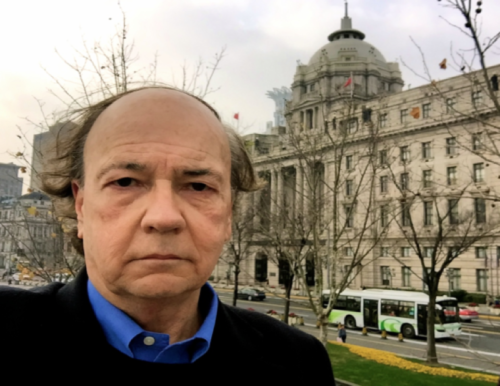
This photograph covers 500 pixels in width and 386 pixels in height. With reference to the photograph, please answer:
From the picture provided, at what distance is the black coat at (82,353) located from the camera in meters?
1.36

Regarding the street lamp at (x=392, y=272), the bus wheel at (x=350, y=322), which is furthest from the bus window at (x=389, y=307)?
the street lamp at (x=392, y=272)

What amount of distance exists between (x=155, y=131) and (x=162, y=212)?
12.9 inches

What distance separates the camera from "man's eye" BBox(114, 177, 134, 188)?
4.81 feet

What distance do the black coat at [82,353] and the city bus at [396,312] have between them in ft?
73.6

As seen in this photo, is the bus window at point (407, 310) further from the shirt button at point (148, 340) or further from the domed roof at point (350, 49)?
the domed roof at point (350, 49)

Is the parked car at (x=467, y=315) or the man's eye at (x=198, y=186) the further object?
the parked car at (x=467, y=315)

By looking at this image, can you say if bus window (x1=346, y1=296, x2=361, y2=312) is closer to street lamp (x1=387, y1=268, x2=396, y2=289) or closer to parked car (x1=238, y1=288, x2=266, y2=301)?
parked car (x1=238, y1=288, x2=266, y2=301)

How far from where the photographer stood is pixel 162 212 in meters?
1.38

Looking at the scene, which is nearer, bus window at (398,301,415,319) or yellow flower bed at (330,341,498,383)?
yellow flower bed at (330,341,498,383)

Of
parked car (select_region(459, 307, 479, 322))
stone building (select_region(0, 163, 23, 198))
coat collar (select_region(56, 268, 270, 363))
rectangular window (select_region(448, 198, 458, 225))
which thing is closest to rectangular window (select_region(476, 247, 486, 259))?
rectangular window (select_region(448, 198, 458, 225))

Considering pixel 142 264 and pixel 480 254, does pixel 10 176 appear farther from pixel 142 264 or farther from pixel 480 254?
pixel 480 254

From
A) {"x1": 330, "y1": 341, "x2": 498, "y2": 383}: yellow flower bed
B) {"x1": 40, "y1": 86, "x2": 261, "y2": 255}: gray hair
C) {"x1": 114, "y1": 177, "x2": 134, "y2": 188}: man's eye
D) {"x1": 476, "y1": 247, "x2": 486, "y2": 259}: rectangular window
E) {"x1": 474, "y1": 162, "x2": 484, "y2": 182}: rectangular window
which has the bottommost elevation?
{"x1": 330, "y1": 341, "x2": 498, "y2": 383}: yellow flower bed

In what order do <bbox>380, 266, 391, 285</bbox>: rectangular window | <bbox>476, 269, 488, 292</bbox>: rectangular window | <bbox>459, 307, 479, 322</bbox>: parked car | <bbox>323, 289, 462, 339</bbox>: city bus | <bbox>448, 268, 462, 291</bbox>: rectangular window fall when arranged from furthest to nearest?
<bbox>380, 266, 391, 285</bbox>: rectangular window < <bbox>448, 268, 462, 291</bbox>: rectangular window < <bbox>476, 269, 488, 292</bbox>: rectangular window < <bbox>459, 307, 479, 322</bbox>: parked car < <bbox>323, 289, 462, 339</bbox>: city bus

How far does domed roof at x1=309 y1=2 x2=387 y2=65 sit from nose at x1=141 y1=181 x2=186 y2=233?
59222mm
